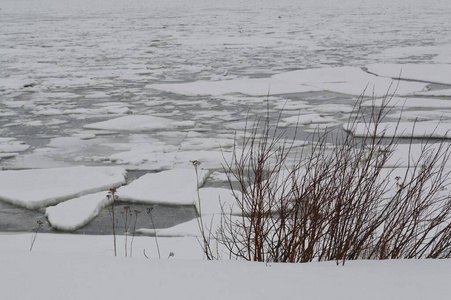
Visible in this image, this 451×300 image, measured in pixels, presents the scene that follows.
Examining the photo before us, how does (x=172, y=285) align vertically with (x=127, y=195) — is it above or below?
above

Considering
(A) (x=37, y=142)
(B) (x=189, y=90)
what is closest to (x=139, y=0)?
(B) (x=189, y=90)

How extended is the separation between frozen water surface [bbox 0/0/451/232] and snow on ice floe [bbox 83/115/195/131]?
0.07 ft

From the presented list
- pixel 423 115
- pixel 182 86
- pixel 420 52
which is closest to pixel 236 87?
pixel 182 86

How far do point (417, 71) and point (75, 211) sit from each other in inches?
311

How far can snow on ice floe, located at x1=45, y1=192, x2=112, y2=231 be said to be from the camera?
4191 mm

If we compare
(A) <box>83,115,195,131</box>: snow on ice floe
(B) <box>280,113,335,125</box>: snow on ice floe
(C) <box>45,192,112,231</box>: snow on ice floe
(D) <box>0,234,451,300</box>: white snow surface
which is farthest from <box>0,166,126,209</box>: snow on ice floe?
(B) <box>280,113,335,125</box>: snow on ice floe

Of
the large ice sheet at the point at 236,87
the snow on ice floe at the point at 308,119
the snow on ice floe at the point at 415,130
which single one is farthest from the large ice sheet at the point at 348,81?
the snow on ice floe at the point at 415,130

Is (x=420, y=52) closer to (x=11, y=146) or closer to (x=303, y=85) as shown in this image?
(x=303, y=85)

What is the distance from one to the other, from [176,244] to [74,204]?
1124mm

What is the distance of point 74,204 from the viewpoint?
179 inches

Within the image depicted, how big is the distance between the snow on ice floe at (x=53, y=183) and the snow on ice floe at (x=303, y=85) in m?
4.09

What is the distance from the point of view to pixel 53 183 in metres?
5.03

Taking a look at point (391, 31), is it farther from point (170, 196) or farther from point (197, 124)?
point (170, 196)

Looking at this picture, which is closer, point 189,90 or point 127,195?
point 127,195
